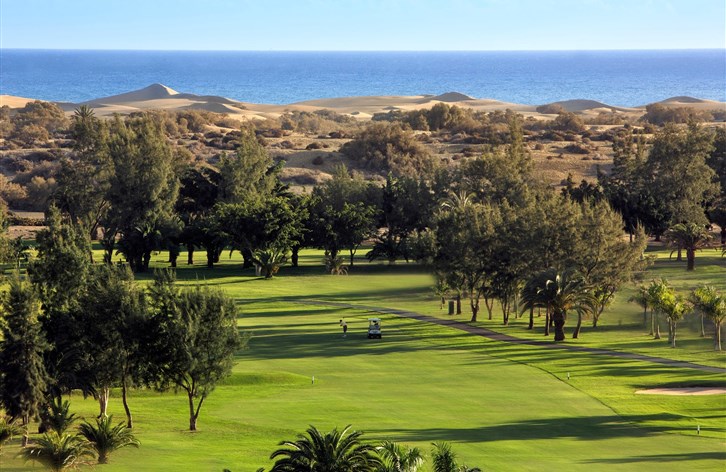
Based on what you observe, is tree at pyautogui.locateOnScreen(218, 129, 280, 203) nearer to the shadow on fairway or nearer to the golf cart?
the golf cart

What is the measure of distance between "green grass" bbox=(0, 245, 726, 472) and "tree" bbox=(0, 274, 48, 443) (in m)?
2.41

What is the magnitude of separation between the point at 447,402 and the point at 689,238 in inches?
1684

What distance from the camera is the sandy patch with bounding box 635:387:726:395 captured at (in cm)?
4969

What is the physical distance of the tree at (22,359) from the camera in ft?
130

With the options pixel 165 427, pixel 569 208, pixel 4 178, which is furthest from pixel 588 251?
pixel 4 178

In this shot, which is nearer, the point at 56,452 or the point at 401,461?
the point at 401,461

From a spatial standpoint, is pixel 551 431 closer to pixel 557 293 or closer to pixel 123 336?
pixel 123 336

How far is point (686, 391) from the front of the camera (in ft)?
164

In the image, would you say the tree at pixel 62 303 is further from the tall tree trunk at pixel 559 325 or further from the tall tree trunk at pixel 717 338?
the tall tree trunk at pixel 717 338

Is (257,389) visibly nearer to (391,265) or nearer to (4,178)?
(391,265)

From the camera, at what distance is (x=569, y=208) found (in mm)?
69125

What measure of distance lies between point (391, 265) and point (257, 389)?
43862mm

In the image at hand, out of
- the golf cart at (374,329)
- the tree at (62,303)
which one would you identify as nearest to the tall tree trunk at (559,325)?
the golf cart at (374,329)

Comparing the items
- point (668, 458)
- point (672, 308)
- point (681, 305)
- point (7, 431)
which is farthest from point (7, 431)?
point (681, 305)
